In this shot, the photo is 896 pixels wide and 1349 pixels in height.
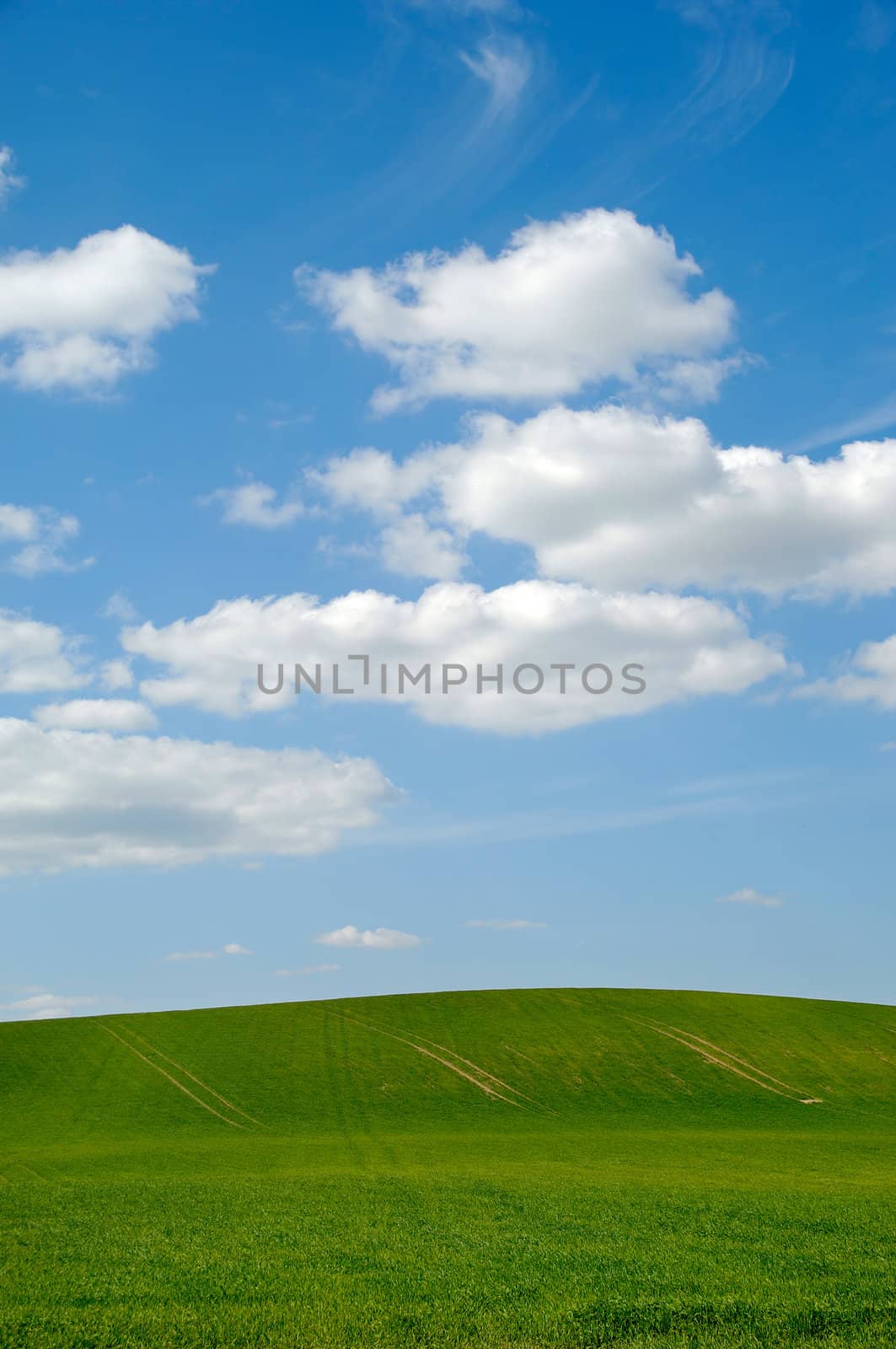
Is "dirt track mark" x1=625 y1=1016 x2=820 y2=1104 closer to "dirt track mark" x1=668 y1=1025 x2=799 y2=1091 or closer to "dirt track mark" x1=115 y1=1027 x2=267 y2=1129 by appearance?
"dirt track mark" x1=668 y1=1025 x2=799 y2=1091

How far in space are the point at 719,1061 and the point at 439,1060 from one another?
2172 centimetres

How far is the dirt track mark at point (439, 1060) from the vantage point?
65062 millimetres

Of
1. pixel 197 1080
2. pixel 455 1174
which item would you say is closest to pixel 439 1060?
pixel 197 1080

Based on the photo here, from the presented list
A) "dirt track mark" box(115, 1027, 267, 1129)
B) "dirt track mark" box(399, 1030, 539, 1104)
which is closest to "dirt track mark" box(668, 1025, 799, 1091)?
"dirt track mark" box(399, 1030, 539, 1104)

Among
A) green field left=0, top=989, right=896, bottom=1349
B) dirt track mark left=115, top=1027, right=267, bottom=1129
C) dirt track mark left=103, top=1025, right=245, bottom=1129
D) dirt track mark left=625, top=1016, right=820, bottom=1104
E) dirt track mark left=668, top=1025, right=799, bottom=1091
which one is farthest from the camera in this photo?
dirt track mark left=668, top=1025, right=799, bottom=1091

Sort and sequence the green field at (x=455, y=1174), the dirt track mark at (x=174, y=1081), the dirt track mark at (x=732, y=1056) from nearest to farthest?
the green field at (x=455, y=1174), the dirt track mark at (x=174, y=1081), the dirt track mark at (x=732, y=1056)

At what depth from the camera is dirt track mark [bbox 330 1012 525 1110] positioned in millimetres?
65062

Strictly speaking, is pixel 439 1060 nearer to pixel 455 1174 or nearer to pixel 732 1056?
pixel 732 1056

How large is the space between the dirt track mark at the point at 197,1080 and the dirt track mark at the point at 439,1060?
16.4 metres

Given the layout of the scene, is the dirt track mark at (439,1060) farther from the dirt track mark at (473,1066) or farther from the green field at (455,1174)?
the dirt track mark at (473,1066)

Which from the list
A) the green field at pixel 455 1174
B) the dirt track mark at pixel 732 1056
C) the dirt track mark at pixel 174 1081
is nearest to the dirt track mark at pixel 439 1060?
the green field at pixel 455 1174

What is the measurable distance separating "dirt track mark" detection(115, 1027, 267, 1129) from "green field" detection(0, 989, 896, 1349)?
42 centimetres

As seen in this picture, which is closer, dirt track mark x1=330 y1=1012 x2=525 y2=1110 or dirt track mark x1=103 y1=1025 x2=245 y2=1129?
dirt track mark x1=103 y1=1025 x2=245 y2=1129

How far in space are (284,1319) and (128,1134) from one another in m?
48.0
